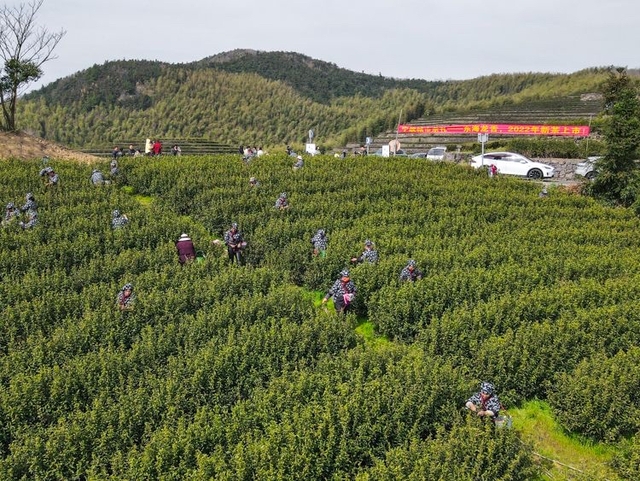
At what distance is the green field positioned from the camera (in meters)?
7.32

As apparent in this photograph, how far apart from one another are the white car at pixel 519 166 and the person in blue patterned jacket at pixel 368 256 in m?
17.3

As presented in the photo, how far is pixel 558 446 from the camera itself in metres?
8.91

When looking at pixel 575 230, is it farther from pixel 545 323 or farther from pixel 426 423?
pixel 426 423

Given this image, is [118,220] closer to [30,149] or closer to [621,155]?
[30,149]

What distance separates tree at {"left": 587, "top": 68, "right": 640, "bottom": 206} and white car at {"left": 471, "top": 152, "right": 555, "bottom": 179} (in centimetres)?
456

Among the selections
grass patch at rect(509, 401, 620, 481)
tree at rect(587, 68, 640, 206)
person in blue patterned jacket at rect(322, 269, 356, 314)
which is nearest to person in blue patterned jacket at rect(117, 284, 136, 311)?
person in blue patterned jacket at rect(322, 269, 356, 314)

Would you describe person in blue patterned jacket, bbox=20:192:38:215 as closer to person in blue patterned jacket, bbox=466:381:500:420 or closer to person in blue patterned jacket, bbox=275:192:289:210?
person in blue patterned jacket, bbox=275:192:289:210

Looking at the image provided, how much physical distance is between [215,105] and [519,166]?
44821 millimetres

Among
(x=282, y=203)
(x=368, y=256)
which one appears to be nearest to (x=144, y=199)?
(x=282, y=203)

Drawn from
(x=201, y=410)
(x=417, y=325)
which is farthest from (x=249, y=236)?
(x=201, y=410)

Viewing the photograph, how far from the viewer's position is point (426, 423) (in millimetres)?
8109

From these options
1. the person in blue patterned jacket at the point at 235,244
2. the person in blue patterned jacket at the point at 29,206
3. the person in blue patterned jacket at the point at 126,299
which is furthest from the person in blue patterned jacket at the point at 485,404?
the person in blue patterned jacket at the point at 29,206

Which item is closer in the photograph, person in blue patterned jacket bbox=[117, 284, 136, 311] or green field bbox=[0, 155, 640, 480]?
green field bbox=[0, 155, 640, 480]

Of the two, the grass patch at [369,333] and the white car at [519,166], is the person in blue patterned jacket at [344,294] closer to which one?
the grass patch at [369,333]
